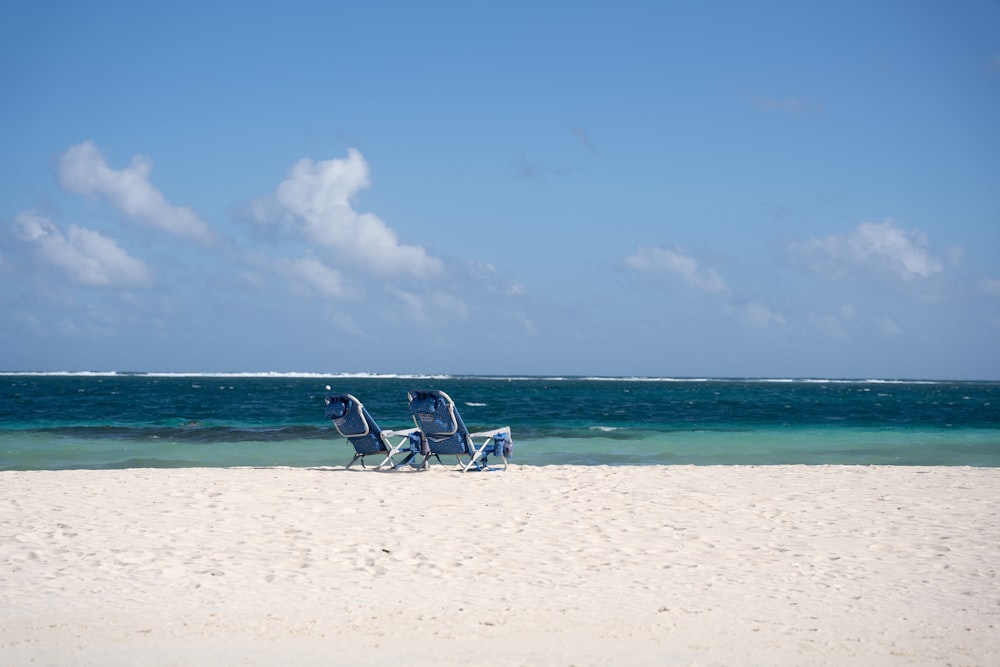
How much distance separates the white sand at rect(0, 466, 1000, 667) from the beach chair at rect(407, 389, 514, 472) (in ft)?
6.98

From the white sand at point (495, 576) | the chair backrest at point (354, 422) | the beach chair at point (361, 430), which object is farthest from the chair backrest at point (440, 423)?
the white sand at point (495, 576)

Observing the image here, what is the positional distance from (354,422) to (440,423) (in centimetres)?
122

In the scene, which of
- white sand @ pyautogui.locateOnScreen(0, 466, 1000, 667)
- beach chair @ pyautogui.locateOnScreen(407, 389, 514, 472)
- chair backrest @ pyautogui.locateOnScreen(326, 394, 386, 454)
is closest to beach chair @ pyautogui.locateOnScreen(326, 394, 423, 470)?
chair backrest @ pyautogui.locateOnScreen(326, 394, 386, 454)

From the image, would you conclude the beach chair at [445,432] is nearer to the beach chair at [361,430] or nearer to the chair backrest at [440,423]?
the chair backrest at [440,423]

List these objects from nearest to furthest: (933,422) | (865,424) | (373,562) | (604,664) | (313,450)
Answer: (604,664) → (373,562) → (313,450) → (865,424) → (933,422)

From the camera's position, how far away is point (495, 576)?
602cm

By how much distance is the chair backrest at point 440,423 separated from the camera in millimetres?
12203

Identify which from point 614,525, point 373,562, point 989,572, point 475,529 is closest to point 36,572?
point 373,562

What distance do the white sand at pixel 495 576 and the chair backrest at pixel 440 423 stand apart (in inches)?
84.1

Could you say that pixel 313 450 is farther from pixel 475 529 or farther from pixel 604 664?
pixel 604 664

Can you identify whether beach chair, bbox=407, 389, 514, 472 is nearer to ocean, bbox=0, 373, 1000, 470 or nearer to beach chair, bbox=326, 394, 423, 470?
beach chair, bbox=326, 394, 423, 470

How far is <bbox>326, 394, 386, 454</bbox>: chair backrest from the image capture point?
40.6ft

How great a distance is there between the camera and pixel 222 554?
6.60 m

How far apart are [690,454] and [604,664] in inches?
558
